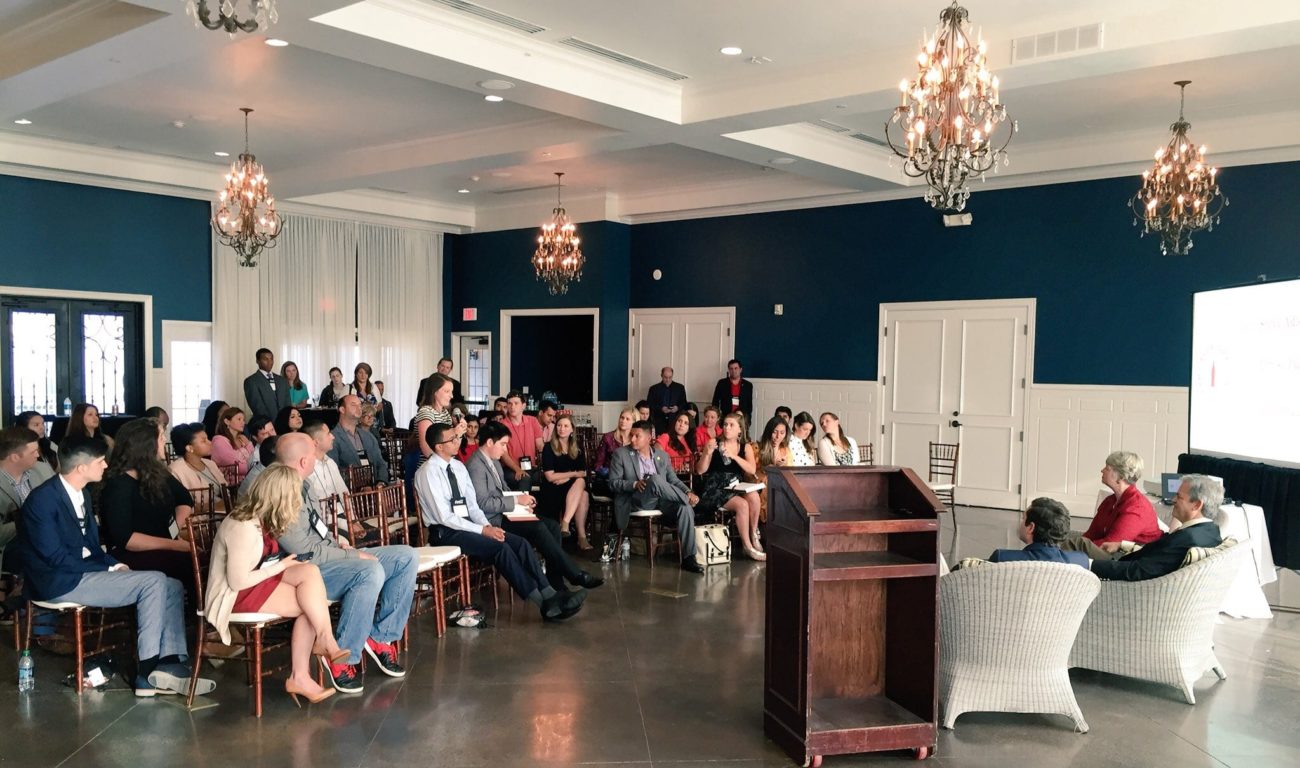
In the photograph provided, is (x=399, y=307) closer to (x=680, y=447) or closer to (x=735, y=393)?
(x=735, y=393)

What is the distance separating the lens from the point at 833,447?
865 cm

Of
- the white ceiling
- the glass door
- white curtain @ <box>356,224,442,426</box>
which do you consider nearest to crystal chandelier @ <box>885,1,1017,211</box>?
the white ceiling

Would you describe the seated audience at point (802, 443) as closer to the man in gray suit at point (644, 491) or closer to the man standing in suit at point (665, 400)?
the man in gray suit at point (644, 491)

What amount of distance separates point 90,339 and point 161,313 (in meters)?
0.83

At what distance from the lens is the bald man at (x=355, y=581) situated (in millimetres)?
4559

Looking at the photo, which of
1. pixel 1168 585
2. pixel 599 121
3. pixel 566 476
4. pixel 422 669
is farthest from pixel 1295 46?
pixel 422 669

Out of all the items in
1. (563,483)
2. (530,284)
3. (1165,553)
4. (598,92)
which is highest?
(598,92)

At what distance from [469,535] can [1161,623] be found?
3685 mm

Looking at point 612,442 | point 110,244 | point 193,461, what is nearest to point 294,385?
point 110,244

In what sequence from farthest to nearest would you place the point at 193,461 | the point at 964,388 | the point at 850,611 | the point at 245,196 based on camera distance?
the point at 964,388 → the point at 245,196 → the point at 193,461 → the point at 850,611

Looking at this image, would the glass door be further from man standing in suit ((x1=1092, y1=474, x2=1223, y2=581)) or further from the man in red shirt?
man standing in suit ((x1=1092, y1=474, x2=1223, y2=581))

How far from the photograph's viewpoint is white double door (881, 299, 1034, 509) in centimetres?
1044

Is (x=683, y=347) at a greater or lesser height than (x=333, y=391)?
greater

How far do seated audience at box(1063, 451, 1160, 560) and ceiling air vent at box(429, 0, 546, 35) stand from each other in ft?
15.0
